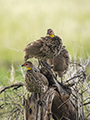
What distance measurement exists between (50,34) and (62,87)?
2.09ft

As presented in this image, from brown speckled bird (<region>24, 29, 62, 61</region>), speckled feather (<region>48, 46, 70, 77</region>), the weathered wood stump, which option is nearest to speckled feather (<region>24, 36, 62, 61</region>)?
brown speckled bird (<region>24, 29, 62, 61</region>)

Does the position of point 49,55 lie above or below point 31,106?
above

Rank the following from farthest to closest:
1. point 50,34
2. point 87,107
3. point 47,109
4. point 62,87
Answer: point 87,107, point 62,87, point 50,34, point 47,109

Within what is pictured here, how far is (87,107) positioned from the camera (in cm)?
282

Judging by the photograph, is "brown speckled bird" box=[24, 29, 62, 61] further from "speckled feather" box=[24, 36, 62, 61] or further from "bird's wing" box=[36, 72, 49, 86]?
"bird's wing" box=[36, 72, 49, 86]

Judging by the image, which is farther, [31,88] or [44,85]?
[44,85]

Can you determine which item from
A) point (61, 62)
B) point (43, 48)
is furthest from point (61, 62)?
point (43, 48)

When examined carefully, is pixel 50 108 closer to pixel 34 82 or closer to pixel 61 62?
pixel 34 82

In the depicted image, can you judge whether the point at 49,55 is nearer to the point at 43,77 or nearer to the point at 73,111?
the point at 43,77

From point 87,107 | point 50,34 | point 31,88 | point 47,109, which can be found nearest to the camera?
point 31,88

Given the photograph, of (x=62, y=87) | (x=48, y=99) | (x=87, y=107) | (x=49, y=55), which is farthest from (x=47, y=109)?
(x=87, y=107)

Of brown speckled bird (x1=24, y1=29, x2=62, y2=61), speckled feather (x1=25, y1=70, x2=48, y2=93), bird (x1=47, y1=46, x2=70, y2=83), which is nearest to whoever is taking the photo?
speckled feather (x1=25, y1=70, x2=48, y2=93)

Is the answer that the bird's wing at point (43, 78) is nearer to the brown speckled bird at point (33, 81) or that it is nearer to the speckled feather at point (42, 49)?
the brown speckled bird at point (33, 81)

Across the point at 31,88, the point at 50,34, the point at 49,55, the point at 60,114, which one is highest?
the point at 50,34
